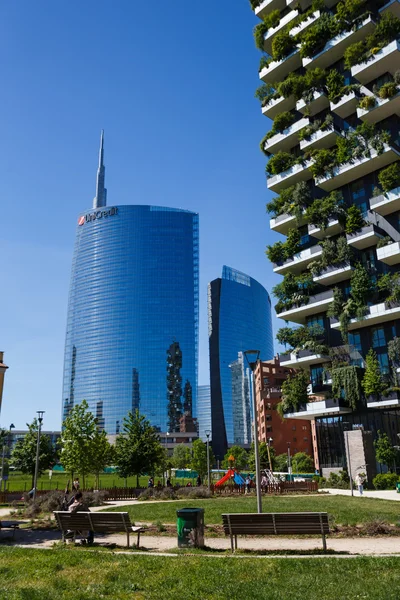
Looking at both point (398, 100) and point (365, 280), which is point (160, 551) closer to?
point (365, 280)

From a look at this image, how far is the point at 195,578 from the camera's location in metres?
9.25

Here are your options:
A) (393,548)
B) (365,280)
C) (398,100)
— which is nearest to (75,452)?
(365,280)

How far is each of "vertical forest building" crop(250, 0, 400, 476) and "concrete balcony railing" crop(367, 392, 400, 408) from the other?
0.31 feet

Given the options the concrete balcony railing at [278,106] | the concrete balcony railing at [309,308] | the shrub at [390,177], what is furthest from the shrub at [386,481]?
the concrete balcony railing at [278,106]

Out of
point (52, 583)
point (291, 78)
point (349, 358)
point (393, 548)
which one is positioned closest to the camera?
point (52, 583)

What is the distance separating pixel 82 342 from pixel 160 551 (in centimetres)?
18366

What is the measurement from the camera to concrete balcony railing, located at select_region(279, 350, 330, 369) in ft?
168

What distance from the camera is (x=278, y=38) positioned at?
57.8 meters

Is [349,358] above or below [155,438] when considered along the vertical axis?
above

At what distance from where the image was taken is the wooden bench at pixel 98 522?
44.5 feet

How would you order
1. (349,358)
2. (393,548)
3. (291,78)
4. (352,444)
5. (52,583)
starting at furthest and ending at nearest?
(291,78) → (349,358) → (352,444) → (393,548) → (52,583)

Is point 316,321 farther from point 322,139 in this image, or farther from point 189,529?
point 189,529

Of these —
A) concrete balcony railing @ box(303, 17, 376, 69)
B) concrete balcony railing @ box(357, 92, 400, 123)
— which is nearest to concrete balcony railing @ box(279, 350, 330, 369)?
concrete balcony railing @ box(357, 92, 400, 123)

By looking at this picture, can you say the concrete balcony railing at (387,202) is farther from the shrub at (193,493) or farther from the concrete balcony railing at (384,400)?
the shrub at (193,493)
